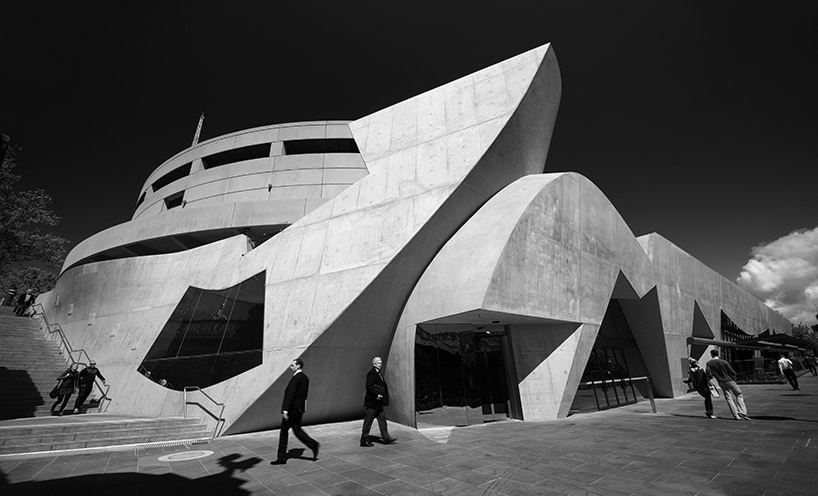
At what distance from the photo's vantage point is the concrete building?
10883mm

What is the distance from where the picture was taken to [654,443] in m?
7.40

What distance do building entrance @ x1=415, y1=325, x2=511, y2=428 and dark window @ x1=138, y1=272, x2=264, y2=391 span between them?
5135 mm

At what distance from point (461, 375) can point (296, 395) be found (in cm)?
588

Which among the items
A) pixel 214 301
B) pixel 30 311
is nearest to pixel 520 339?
pixel 214 301

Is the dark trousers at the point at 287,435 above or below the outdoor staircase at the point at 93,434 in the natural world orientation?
above

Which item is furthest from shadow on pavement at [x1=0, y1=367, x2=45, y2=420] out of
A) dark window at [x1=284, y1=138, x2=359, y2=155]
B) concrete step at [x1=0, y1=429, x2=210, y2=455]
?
dark window at [x1=284, y1=138, x2=359, y2=155]

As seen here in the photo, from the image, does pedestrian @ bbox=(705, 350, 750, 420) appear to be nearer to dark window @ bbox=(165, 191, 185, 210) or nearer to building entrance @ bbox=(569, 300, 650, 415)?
building entrance @ bbox=(569, 300, 650, 415)

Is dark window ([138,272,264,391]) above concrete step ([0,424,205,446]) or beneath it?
above

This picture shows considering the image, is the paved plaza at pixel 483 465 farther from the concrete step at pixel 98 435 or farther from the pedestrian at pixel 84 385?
the pedestrian at pixel 84 385

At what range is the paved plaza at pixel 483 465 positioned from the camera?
5.00 m

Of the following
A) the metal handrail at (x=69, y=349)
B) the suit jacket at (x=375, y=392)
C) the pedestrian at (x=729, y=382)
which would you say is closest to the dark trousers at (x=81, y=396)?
the metal handrail at (x=69, y=349)

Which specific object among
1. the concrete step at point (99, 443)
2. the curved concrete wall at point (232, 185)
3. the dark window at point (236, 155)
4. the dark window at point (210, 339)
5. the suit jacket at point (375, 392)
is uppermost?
the dark window at point (236, 155)

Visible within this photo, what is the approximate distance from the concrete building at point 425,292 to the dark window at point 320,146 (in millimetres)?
10986

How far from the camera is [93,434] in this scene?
29.5 feet
